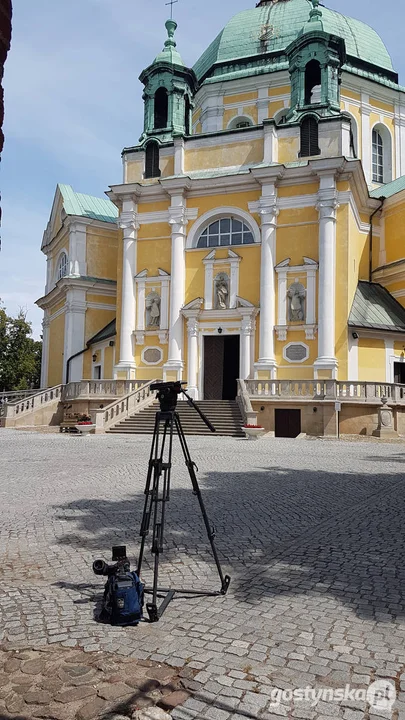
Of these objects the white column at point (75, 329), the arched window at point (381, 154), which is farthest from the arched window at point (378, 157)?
the white column at point (75, 329)

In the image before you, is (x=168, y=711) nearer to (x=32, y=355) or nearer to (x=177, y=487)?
(x=177, y=487)

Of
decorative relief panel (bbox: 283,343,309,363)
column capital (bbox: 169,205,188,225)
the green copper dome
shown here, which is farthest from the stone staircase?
the green copper dome

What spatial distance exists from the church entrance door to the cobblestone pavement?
18015mm

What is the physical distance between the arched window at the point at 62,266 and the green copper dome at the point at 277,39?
14.1 m

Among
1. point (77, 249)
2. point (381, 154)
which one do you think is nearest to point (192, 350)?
point (77, 249)

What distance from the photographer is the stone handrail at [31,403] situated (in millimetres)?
26766

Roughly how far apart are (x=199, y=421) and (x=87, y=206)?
20.2m

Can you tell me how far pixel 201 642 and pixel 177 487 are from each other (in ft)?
19.4

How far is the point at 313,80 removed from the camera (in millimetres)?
29344

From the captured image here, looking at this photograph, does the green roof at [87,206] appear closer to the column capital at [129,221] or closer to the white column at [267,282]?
the column capital at [129,221]

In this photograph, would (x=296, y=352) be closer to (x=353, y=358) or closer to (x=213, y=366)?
(x=353, y=358)

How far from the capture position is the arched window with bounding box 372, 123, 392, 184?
35438mm

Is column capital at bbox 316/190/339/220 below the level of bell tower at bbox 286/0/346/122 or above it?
below

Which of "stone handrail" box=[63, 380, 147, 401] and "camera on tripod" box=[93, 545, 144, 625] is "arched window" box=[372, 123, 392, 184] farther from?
A: "camera on tripod" box=[93, 545, 144, 625]
